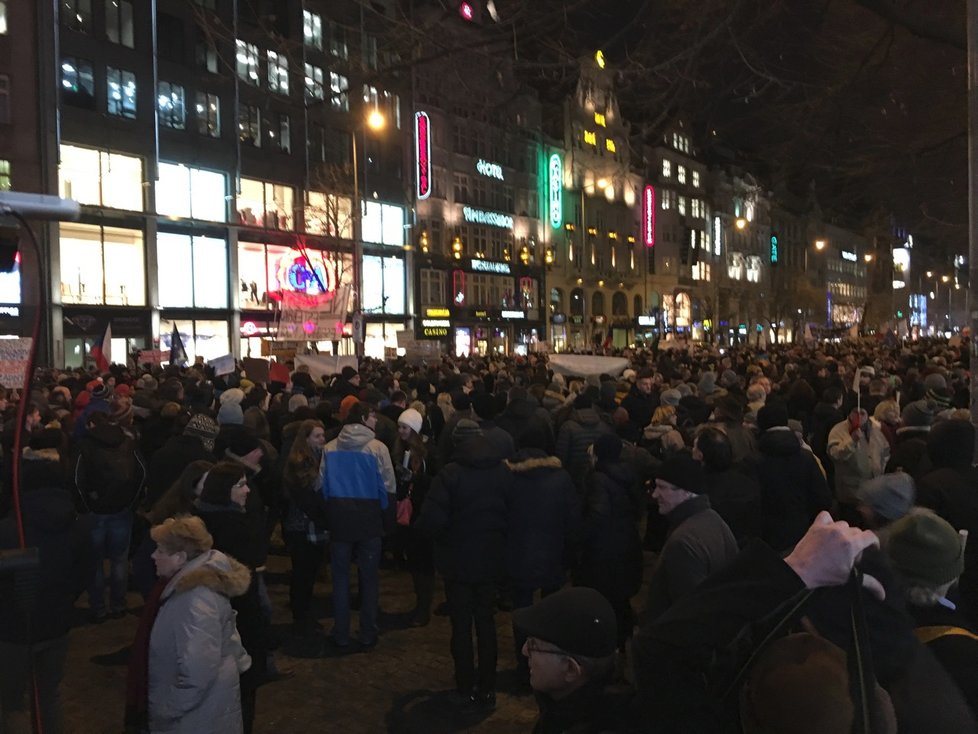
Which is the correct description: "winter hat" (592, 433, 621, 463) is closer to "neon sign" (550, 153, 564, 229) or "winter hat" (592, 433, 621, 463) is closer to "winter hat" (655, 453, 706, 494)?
"winter hat" (655, 453, 706, 494)

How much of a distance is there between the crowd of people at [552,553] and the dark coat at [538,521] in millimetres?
15

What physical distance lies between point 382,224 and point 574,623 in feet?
162

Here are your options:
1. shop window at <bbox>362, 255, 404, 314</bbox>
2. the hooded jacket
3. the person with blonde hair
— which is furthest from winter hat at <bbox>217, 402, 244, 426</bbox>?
shop window at <bbox>362, 255, 404, 314</bbox>

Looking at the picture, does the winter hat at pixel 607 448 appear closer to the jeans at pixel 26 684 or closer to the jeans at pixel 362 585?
the jeans at pixel 362 585

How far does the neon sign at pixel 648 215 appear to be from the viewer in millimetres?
70500

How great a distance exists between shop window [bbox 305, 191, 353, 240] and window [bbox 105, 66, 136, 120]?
966cm

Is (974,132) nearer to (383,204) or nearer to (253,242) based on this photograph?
(253,242)

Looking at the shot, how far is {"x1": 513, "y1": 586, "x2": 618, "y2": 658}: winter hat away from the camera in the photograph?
2.59m

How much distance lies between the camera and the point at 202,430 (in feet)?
23.0

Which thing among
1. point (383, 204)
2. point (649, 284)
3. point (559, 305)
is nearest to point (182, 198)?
point (383, 204)

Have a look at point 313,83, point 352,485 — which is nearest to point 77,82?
point 313,83

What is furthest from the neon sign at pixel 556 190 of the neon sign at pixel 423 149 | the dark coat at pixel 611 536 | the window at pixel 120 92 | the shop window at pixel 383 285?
the dark coat at pixel 611 536

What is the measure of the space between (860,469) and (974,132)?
3.70 metres

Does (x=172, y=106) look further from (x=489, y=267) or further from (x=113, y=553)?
(x=113, y=553)
